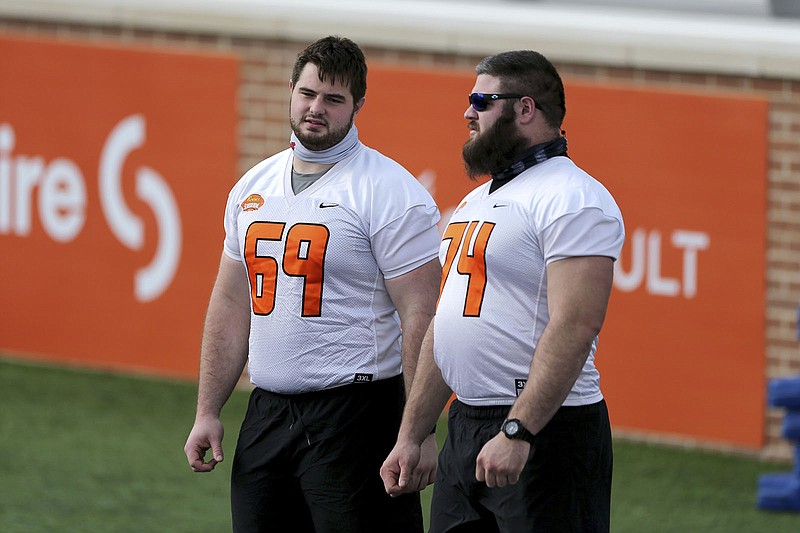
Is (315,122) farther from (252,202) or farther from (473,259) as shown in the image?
(473,259)

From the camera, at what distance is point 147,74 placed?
372 inches

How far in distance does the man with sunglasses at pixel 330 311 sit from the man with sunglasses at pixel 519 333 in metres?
0.27

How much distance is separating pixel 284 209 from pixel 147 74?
5.33 m

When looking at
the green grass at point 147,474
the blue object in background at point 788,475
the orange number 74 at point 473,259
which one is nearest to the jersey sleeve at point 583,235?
the orange number 74 at point 473,259

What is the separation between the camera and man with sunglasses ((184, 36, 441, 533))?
14.2ft

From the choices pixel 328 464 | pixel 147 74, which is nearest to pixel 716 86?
pixel 147 74

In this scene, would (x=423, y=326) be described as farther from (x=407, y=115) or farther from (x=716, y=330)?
(x=407, y=115)

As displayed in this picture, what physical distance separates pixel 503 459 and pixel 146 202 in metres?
6.14

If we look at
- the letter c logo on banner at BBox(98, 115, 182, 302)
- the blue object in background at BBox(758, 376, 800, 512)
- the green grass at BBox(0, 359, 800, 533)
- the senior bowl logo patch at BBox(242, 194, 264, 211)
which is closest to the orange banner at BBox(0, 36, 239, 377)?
the letter c logo on banner at BBox(98, 115, 182, 302)

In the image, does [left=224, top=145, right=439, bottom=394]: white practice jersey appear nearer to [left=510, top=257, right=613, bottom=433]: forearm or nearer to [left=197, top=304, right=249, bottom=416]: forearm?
[left=197, top=304, right=249, bottom=416]: forearm

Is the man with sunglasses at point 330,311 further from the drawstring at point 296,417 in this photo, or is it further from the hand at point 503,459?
the hand at point 503,459

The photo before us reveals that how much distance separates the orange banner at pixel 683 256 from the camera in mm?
7793

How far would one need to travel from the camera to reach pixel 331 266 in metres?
4.32

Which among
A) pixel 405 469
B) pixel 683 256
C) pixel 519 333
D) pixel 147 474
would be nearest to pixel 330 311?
pixel 405 469
